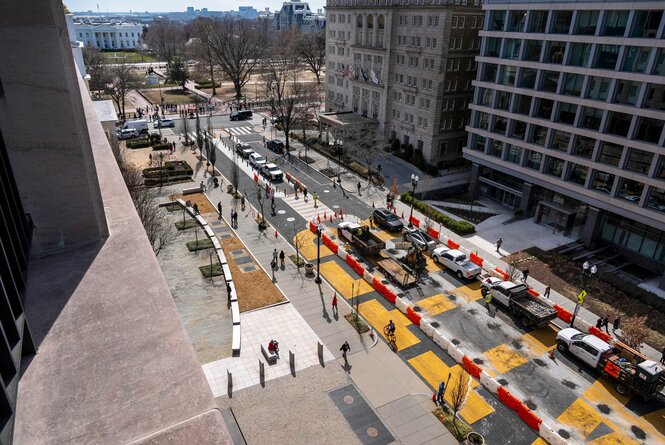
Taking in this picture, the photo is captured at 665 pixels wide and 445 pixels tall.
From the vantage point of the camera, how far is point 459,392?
20.9 m

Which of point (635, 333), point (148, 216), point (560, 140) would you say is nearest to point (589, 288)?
point (635, 333)

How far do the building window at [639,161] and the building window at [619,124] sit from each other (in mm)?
1677

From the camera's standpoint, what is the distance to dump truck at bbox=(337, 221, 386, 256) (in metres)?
36.8

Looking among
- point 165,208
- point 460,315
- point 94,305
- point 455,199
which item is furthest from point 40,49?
point 455,199

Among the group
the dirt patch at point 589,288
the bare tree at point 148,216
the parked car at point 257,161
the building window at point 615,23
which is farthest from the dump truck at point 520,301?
the parked car at point 257,161

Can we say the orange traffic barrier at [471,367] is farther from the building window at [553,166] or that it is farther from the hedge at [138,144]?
the hedge at [138,144]

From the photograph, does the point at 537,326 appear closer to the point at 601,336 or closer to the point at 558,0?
the point at 601,336

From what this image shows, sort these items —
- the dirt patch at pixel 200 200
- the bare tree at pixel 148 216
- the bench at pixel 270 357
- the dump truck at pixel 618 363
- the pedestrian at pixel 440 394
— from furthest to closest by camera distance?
1. the dirt patch at pixel 200 200
2. the bare tree at pixel 148 216
3. the bench at pixel 270 357
4. the dump truck at pixel 618 363
5. the pedestrian at pixel 440 394

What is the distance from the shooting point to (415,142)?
59844 mm

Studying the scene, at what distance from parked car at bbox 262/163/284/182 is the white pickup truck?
23.1m

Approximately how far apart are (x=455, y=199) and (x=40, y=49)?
4673cm

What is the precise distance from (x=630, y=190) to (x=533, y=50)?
15.3 m

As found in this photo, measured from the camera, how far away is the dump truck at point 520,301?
93.7 ft

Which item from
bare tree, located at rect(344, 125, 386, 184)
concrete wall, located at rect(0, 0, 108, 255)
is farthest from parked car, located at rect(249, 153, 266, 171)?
concrete wall, located at rect(0, 0, 108, 255)
